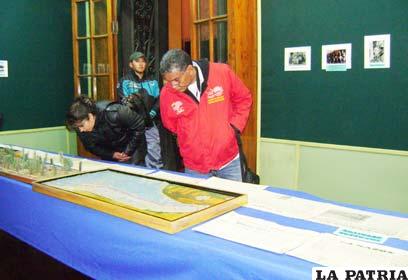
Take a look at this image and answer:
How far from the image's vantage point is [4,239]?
311cm

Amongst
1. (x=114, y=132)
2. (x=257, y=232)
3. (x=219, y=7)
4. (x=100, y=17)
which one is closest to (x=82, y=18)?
(x=100, y=17)

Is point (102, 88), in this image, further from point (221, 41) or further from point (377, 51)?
point (377, 51)

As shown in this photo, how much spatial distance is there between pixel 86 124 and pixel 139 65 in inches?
59.2

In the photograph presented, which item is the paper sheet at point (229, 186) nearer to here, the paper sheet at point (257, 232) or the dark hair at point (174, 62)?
the paper sheet at point (257, 232)

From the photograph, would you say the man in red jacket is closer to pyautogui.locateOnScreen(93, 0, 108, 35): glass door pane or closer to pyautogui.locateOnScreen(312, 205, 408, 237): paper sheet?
pyautogui.locateOnScreen(312, 205, 408, 237): paper sheet

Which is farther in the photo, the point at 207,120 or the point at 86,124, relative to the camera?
the point at 86,124

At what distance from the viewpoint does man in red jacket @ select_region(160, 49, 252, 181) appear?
249cm

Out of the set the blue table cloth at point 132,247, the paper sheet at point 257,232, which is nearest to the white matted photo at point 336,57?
the blue table cloth at point 132,247

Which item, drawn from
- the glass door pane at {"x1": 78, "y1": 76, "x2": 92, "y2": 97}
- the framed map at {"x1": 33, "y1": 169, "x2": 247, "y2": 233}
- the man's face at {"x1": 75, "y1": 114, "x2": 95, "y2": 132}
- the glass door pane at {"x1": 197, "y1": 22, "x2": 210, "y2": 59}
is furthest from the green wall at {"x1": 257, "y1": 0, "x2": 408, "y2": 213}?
the glass door pane at {"x1": 78, "y1": 76, "x2": 92, "y2": 97}

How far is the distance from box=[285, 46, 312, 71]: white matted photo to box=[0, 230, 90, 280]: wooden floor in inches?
84.9

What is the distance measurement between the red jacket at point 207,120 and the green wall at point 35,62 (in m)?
2.77

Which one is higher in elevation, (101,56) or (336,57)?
(101,56)

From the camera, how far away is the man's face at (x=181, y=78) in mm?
2307

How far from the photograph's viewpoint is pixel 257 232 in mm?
1295
